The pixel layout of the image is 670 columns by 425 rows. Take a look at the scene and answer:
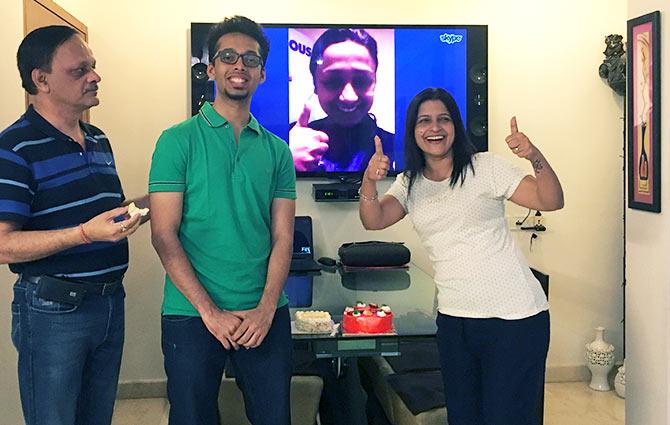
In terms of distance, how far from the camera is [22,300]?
184 centimetres

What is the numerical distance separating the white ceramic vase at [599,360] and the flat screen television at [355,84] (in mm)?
1264

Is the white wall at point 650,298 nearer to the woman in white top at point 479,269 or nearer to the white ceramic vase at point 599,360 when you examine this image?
the woman in white top at point 479,269

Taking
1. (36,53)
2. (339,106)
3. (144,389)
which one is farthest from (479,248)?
(144,389)

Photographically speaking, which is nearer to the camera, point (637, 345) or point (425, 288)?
point (637, 345)

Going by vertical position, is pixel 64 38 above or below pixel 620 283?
above

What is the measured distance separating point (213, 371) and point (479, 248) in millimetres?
841

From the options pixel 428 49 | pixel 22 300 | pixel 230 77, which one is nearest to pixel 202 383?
pixel 22 300

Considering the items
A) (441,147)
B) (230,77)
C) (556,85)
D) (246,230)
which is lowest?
(246,230)

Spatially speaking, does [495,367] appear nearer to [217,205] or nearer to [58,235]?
[217,205]

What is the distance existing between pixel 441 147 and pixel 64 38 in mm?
1125

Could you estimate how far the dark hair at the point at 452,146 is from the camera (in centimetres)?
221

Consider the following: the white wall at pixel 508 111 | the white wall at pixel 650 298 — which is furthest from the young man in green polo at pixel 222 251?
the white wall at pixel 508 111

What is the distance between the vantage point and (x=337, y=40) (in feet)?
12.8

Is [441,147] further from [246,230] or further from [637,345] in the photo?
[637,345]
